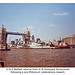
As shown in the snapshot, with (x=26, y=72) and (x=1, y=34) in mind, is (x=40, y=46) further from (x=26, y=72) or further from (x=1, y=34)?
(x=26, y=72)

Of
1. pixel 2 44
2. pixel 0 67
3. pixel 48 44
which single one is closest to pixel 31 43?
pixel 48 44

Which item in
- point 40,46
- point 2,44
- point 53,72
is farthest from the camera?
point 40,46

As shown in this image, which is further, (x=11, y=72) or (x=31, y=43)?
(x=31, y=43)

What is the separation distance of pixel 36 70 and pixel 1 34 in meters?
12.0

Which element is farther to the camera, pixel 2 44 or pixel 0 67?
pixel 2 44

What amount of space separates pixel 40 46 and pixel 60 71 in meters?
21.4

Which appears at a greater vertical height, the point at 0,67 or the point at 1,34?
the point at 1,34

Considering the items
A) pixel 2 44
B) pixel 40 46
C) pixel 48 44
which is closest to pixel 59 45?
pixel 48 44

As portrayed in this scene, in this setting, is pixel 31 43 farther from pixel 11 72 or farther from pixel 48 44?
pixel 11 72

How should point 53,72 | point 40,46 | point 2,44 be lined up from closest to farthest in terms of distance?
point 53,72, point 2,44, point 40,46

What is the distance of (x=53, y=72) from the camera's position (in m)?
3.75

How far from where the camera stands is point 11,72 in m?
3.80

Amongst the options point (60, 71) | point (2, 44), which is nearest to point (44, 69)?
point (60, 71)

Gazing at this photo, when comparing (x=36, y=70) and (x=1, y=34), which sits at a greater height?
(x=1, y=34)
